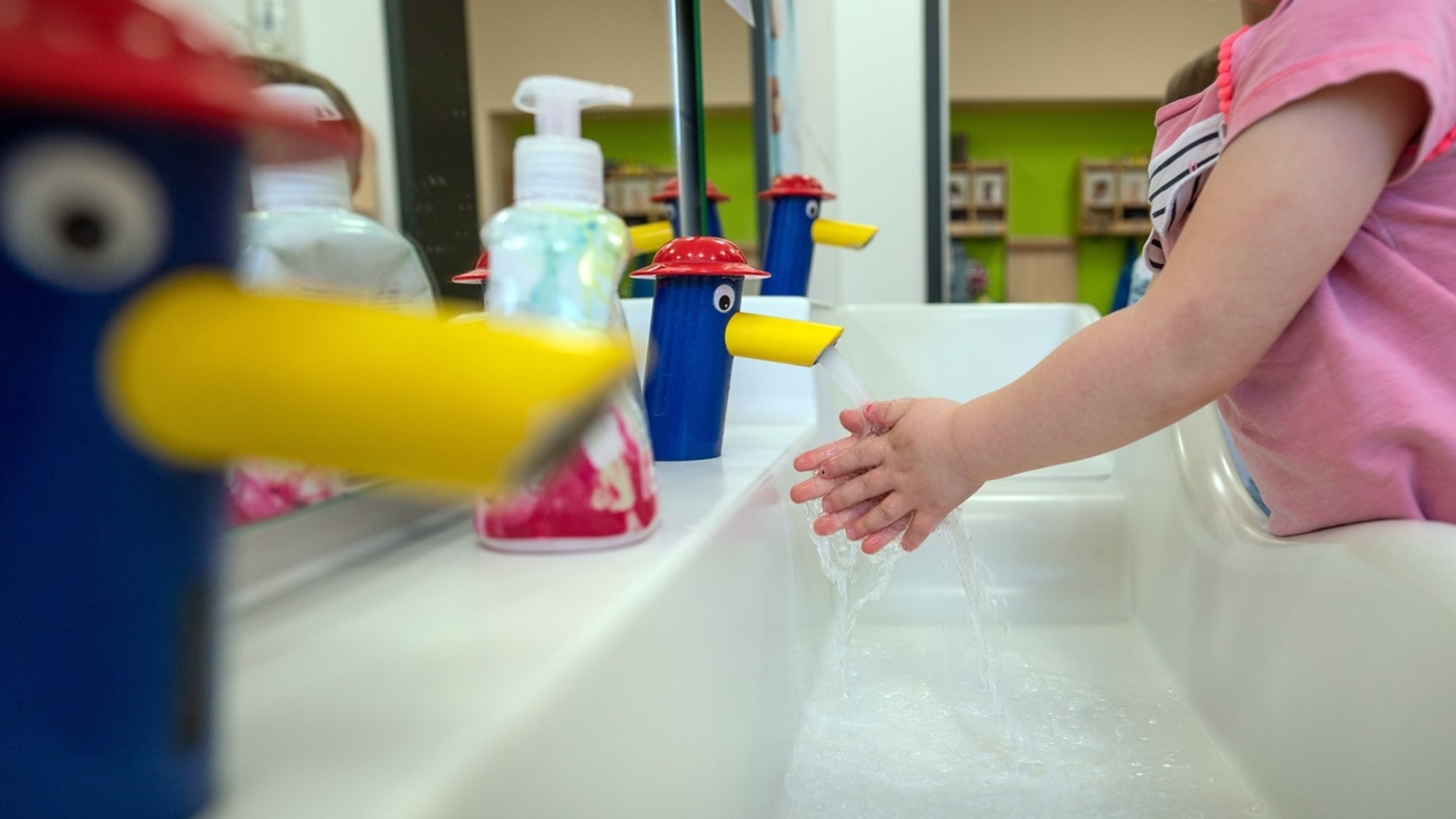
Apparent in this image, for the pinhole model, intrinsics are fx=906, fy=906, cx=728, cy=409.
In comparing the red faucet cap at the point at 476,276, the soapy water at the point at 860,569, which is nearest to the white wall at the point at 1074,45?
the soapy water at the point at 860,569

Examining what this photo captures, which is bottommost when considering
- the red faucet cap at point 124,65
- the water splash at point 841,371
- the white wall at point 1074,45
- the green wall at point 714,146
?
the water splash at point 841,371

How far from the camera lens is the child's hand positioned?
493mm

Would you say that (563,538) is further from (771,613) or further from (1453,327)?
(1453,327)

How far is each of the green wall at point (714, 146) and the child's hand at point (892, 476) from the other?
0.22 metres

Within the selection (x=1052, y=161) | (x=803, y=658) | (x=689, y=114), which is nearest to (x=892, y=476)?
(x=803, y=658)

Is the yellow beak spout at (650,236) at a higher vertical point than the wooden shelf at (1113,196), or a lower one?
lower

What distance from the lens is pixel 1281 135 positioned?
1.26 feet

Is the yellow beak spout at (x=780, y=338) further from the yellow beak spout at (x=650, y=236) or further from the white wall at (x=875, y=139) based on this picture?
the white wall at (x=875, y=139)

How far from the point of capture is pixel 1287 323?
417 millimetres

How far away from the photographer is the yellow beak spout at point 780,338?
0.48 m

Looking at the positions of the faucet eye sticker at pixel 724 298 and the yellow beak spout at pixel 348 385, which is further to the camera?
the faucet eye sticker at pixel 724 298

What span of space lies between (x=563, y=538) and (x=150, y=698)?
0.64ft

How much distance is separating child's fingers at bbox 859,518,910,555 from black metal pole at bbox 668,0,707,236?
54 centimetres

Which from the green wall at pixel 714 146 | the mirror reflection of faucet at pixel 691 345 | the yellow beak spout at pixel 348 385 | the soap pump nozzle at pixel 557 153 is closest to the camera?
the yellow beak spout at pixel 348 385
